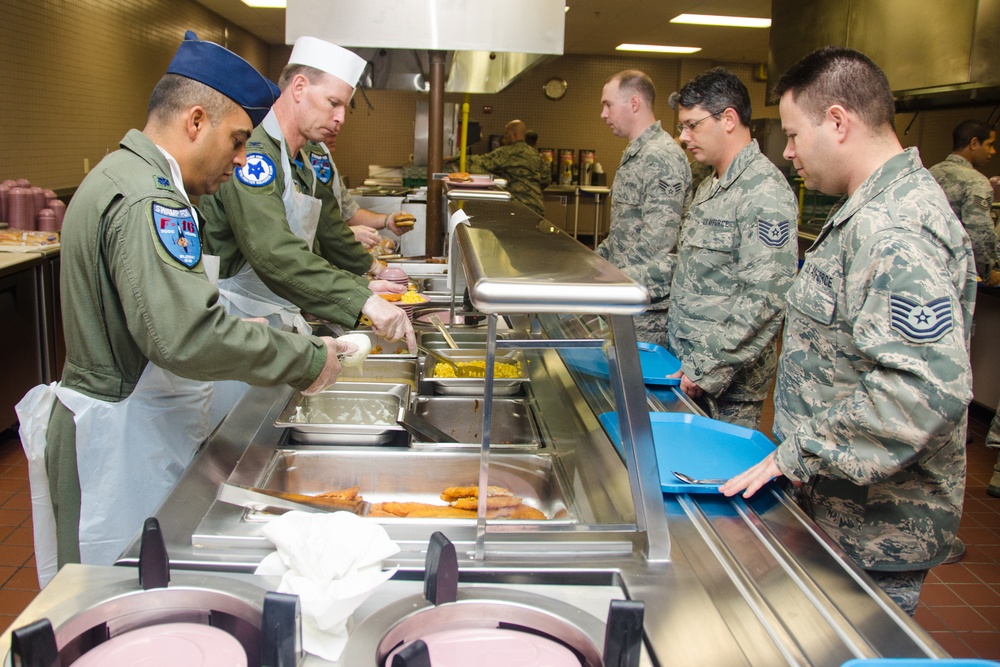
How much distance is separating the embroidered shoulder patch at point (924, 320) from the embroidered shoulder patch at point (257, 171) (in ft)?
5.29

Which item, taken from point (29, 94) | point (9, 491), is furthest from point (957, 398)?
point (29, 94)

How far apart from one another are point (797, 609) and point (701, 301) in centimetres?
170

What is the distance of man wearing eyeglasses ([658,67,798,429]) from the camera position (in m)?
2.37

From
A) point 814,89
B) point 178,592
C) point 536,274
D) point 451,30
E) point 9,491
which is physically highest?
point 451,30

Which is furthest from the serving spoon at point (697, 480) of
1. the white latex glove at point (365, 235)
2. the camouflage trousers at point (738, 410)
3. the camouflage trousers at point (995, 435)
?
the camouflage trousers at point (995, 435)

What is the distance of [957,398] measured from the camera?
4.19 ft

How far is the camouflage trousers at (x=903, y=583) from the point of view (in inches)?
63.3

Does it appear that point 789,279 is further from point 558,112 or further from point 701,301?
point 558,112

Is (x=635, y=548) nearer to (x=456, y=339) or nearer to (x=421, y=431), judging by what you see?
(x=421, y=431)

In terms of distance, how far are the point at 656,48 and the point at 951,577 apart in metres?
10.1

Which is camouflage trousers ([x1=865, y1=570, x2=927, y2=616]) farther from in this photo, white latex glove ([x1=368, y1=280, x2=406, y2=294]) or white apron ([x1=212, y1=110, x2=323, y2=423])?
white latex glove ([x1=368, y1=280, x2=406, y2=294])

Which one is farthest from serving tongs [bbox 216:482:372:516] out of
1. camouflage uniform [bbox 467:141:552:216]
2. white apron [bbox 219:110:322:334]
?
camouflage uniform [bbox 467:141:552:216]

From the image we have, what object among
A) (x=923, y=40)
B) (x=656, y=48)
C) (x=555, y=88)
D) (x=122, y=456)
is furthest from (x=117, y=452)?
(x=555, y=88)

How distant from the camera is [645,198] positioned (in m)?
3.66
